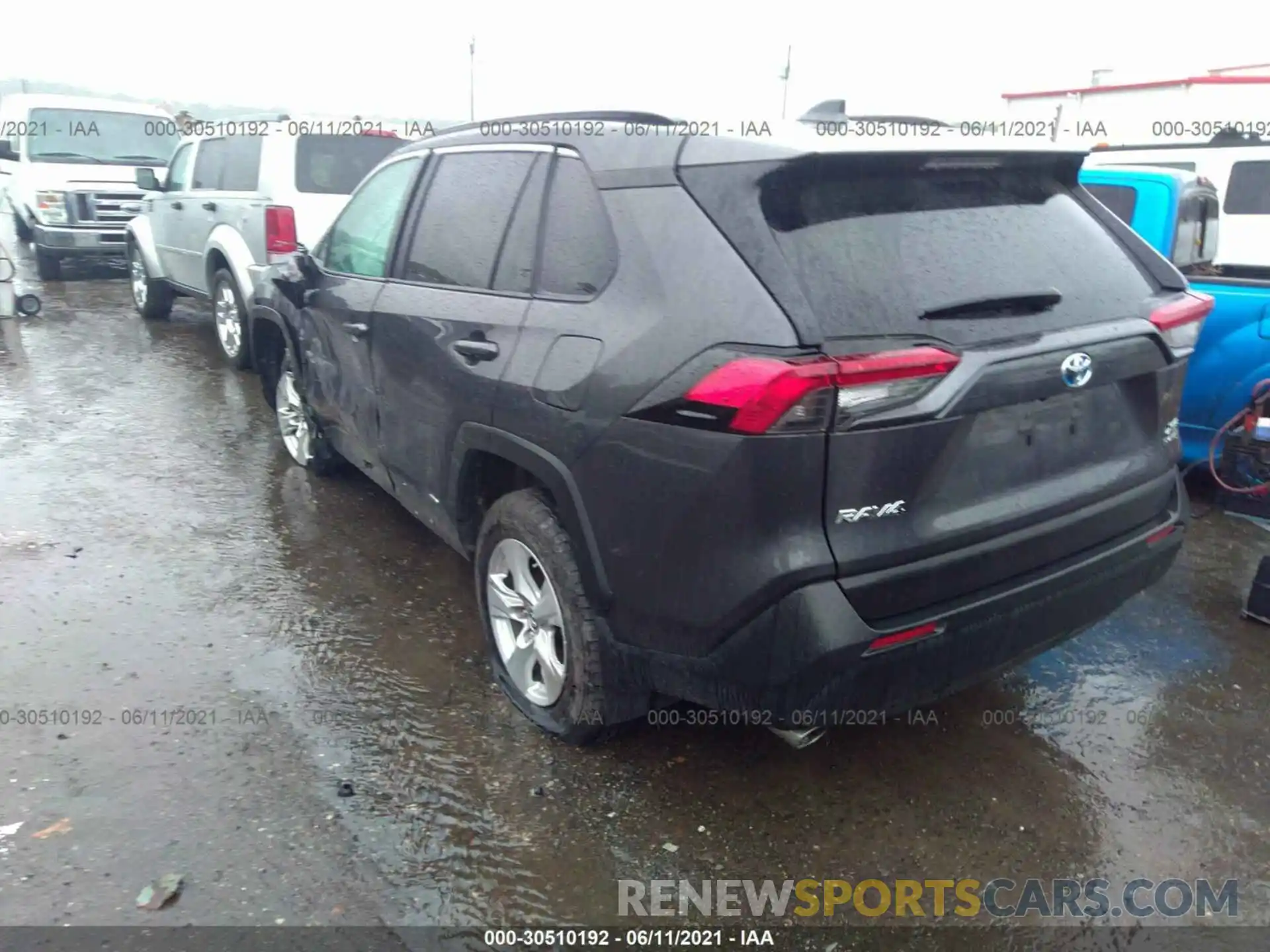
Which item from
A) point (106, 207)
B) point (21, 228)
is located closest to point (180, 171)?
point (106, 207)

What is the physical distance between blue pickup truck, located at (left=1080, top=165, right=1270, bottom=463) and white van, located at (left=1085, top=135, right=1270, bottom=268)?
9.34 ft

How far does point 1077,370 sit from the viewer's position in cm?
251

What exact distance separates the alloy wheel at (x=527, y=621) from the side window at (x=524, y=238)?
822 millimetres

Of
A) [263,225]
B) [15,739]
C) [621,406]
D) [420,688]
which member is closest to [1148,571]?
[621,406]

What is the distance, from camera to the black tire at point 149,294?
9.41 metres

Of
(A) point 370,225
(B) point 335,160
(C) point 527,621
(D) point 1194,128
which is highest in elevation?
(D) point 1194,128

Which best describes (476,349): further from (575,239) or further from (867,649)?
(867,649)

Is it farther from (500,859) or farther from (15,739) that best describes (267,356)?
(500,859)

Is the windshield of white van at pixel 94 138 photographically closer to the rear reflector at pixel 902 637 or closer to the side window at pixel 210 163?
the side window at pixel 210 163

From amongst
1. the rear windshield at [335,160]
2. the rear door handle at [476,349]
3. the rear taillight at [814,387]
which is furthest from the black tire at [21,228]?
the rear taillight at [814,387]

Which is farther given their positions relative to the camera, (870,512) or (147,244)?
(147,244)

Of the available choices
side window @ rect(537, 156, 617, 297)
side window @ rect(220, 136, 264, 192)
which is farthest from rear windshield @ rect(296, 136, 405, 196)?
side window @ rect(537, 156, 617, 297)

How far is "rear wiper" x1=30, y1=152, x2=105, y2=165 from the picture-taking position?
11570 mm

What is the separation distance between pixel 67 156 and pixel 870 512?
12565 millimetres
